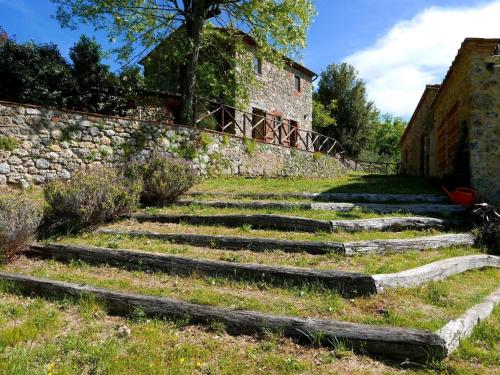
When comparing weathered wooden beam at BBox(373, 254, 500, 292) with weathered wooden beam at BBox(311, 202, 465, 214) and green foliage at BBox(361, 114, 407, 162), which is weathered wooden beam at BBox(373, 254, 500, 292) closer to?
weathered wooden beam at BBox(311, 202, 465, 214)

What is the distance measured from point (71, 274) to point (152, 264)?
0.99 meters

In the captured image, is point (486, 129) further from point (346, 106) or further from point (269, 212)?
point (346, 106)

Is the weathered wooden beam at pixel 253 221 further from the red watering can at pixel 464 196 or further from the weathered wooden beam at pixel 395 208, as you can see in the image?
the red watering can at pixel 464 196

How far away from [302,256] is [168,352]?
2.35 meters

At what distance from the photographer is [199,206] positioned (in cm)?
801

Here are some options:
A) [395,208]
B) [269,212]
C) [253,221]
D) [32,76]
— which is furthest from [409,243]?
Result: [32,76]

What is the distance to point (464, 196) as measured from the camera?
7.38 metres

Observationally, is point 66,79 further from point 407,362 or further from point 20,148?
point 407,362

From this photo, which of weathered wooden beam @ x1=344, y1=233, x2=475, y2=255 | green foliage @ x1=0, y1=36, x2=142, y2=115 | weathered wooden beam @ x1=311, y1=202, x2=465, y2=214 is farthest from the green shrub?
weathered wooden beam @ x1=344, y1=233, x2=475, y2=255

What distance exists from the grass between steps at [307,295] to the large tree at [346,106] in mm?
24836

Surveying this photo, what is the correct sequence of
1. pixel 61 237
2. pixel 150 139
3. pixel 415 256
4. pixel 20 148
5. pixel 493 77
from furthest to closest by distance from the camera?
pixel 150 139 < pixel 20 148 < pixel 493 77 < pixel 61 237 < pixel 415 256

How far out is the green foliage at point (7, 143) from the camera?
8.34 meters

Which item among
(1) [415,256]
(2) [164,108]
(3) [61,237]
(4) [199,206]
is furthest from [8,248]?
(2) [164,108]

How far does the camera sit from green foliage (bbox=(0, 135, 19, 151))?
8.34m
